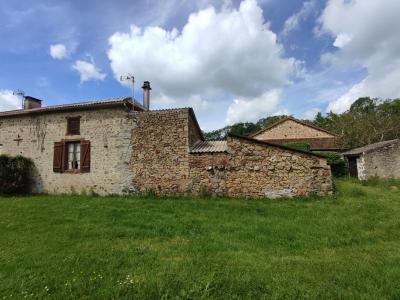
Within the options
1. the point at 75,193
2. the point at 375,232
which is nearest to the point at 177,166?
the point at 75,193

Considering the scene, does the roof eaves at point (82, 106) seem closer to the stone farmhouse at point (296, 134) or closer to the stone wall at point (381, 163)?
the stone wall at point (381, 163)

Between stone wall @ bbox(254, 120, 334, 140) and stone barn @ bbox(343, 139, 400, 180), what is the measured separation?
25.5 feet

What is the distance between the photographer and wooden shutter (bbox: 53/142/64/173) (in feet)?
41.1

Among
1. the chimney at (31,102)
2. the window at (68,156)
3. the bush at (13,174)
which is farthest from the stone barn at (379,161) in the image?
the chimney at (31,102)

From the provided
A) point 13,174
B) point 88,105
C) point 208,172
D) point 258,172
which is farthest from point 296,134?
point 13,174

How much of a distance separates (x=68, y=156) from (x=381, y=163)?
65.5 feet

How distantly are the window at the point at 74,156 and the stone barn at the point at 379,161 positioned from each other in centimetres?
1790

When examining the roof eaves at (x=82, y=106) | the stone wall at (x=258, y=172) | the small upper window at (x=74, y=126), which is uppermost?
the roof eaves at (x=82, y=106)

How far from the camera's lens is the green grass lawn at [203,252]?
11.1ft

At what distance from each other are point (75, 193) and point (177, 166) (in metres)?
5.34

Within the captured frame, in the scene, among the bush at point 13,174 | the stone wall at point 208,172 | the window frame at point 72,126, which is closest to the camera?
the stone wall at point 208,172

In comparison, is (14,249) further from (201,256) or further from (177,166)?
(177,166)

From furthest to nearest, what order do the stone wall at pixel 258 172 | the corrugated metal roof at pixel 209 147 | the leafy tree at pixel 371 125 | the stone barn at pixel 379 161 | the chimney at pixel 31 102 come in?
the leafy tree at pixel 371 125
the stone barn at pixel 379 161
the chimney at pixel 31 102
the corrugated metal roof at pixel 209 147
the stone wall at pixel 258 172

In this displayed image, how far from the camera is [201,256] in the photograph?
14.7 feet
